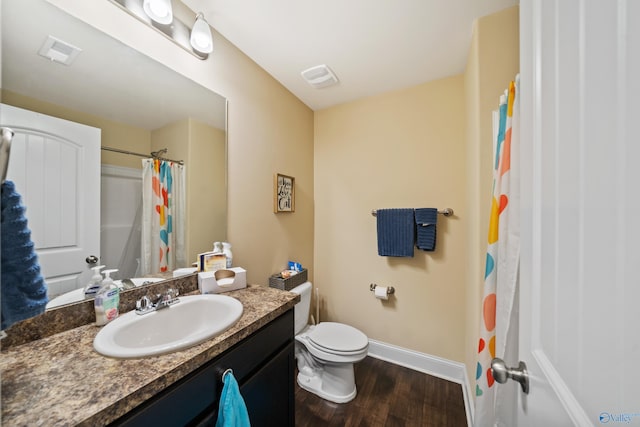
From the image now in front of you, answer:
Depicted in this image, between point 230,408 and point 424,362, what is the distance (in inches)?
66.3

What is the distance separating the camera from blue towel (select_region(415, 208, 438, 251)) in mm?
1739

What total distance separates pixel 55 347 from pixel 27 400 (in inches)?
10.3

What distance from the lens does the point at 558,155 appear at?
0.41 meters

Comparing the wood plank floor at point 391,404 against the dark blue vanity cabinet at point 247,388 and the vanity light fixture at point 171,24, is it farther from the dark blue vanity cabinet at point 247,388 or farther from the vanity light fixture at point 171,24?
the vanity light fixture at point 171,24

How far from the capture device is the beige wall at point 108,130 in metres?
0.77

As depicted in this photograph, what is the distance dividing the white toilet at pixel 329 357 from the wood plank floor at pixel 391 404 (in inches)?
2.3

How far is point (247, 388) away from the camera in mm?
865

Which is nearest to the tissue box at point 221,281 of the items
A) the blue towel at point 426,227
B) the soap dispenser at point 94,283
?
the soap dispenser at point 94,283

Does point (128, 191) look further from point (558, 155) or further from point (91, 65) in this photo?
point (558, 155)

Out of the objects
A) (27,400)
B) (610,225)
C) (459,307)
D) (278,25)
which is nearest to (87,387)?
(27,400)

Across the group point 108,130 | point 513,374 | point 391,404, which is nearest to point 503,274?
point 513,374

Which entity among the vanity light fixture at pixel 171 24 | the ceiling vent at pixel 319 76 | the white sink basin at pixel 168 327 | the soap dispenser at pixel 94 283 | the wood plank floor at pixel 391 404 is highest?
the ceiling vent at pixel 319 76

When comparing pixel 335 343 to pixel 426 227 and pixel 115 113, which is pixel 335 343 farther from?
pixel 115 113

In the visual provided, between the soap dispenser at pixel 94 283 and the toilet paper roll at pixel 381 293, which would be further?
the toilet paper roll at pixel 381 293
